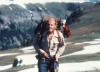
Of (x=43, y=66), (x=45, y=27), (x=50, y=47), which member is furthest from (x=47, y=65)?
(x=45, y=27)

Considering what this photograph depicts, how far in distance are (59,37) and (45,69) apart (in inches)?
43.5

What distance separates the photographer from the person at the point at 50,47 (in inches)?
451

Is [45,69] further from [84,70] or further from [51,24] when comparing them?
[84,70]

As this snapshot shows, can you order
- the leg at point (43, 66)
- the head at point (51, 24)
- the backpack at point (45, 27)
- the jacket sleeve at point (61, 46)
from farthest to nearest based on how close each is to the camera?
the backpack at point (45, 27)
the head at point (51, 24)
the jacket sleeve at point (61, 46)
the leg at point (43, 66)

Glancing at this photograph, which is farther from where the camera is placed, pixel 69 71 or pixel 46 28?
pixel 69 71

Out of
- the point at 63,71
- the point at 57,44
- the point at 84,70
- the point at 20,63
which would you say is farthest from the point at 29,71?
the point at 57,44

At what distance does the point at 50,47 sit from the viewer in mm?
11758

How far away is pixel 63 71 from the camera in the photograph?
65.7ft

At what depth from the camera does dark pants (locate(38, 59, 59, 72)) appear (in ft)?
37.5

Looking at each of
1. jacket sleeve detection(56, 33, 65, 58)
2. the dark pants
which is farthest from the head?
the dark pants

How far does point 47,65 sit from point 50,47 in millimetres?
590

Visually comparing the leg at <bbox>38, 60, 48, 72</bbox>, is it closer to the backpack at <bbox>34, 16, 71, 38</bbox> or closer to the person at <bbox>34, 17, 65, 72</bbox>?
the person at <bbox>34, 17, 65, 72</bbox>

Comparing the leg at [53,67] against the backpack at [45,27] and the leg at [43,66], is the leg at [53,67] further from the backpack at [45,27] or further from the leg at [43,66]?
the backpack at [45,27]

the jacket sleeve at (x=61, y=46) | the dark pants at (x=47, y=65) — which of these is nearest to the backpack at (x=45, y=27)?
the jacket sleeve at (x=61, y=46)
